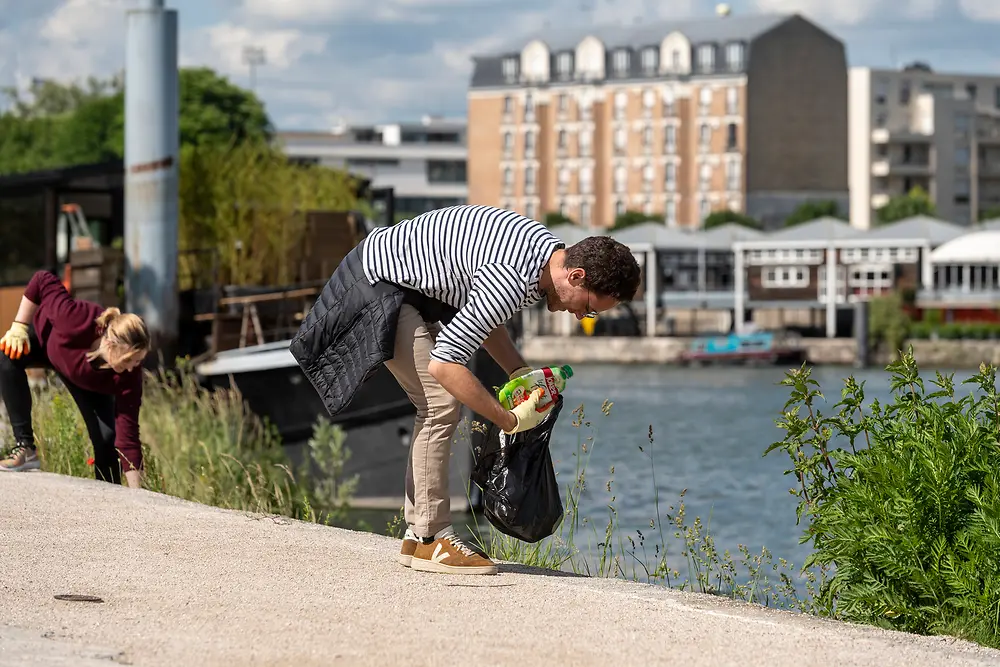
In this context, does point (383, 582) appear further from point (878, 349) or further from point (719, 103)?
point (719, 103)

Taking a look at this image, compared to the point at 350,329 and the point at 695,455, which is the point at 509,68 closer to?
the point at 695,455

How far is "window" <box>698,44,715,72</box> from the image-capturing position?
109 meters

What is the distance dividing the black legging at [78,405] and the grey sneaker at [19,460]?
0.12 metres

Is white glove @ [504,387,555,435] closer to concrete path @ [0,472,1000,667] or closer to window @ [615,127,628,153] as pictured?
concrete path @ [0,472,1000,667]

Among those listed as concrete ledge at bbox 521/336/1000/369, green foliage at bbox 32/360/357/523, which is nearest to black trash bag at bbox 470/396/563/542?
green foliage at bbox 32/360/357/523

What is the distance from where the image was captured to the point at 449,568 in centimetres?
634

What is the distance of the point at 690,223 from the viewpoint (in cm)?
10950

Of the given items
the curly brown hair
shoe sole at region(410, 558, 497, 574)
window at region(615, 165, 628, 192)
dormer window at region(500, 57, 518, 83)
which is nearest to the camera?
the curly brown hair

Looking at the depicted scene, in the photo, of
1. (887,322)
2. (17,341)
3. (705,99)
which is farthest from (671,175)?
(17,341)

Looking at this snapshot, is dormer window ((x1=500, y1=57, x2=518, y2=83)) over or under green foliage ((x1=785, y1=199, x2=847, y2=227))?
over

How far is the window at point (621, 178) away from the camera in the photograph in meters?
112

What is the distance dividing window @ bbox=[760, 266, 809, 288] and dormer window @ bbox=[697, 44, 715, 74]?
82.7 ft

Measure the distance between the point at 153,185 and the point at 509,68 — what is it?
4038 inches

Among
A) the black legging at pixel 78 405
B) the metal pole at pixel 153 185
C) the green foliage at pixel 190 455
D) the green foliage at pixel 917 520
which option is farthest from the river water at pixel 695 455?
the metal pole at pixel 153 185
